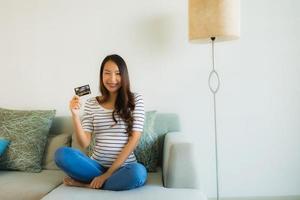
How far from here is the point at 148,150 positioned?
86.7 inches

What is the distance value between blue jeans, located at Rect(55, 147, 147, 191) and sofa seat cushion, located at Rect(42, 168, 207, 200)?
39 millimetres

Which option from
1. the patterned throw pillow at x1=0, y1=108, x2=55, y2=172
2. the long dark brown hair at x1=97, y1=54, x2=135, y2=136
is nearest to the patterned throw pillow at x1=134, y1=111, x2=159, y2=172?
the long dark brown hair at x1=97, y1=54, x2=135, y2=136

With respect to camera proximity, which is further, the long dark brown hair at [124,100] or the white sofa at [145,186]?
the long dark brown hair at [124,100]

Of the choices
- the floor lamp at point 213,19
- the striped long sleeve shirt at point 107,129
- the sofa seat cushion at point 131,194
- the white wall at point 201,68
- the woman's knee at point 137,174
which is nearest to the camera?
the sofa seat cushion at point 131,194

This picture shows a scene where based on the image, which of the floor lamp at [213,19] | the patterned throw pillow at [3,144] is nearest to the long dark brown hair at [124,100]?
→ the floor lamp at [213,19]

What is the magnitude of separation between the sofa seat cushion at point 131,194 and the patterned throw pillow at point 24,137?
52 centimetres

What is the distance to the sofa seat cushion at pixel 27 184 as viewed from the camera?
6.07 ft

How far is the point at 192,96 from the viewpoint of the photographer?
8.57 ft

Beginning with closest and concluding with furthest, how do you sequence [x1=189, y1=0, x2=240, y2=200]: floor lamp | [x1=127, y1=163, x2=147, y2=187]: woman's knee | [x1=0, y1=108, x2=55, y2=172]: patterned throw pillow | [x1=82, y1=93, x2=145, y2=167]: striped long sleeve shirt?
[x1=127, y1=163, x2=147, y2=187]: woman's knee
[x1=82, y1=93, x2=145, y2=167]: striped long sleeve shirt
[x1=189, y1=0, x2=240, y2=200]: floor lamp
[x1=0, y1=108, x2=55, y2=172]: patterned throw pillow

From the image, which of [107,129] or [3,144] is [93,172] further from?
[3,144]

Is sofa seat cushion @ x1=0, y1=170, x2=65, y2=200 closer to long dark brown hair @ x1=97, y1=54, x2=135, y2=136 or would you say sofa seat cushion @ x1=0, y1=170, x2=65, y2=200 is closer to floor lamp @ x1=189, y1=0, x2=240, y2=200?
long dark brown hair @ x1=97, y1=54, x2=135, y2=136

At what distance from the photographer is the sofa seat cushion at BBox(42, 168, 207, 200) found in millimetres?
1656

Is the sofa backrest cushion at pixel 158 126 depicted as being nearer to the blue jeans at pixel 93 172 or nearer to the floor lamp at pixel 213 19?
the blue jeans at pixel 93 172

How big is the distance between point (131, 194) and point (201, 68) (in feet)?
3.95
